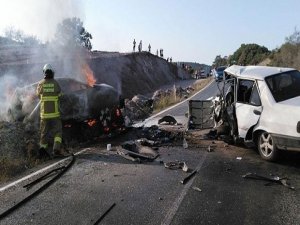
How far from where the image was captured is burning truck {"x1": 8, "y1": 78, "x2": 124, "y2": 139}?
11.4 meters

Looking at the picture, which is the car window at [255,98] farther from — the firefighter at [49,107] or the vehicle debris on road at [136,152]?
the firefighter at [49,107]

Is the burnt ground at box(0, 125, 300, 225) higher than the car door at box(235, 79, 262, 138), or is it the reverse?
the car door at box(235, 79, 262, 138)

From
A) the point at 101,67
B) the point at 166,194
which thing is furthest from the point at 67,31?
the point at 166,194

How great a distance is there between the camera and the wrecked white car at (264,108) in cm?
812

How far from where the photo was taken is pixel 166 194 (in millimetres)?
6523

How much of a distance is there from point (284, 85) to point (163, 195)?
398 cm

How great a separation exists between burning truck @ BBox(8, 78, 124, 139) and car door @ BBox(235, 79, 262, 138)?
4.08 metres

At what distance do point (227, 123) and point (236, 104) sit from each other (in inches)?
29.3

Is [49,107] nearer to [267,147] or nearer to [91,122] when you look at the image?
[91,122]

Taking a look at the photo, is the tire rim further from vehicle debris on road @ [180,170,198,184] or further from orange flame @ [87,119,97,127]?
orange flame @ [87,119,97,127]

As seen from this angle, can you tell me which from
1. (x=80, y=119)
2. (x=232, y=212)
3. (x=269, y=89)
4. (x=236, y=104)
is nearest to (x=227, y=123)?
(x=236, y=104)

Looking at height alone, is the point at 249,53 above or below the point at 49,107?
above

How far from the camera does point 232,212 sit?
5711mm

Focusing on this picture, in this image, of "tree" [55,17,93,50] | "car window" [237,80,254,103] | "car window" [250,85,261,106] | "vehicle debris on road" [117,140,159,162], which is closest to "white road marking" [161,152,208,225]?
"vehicle debris on road" [117,140,159,162]
